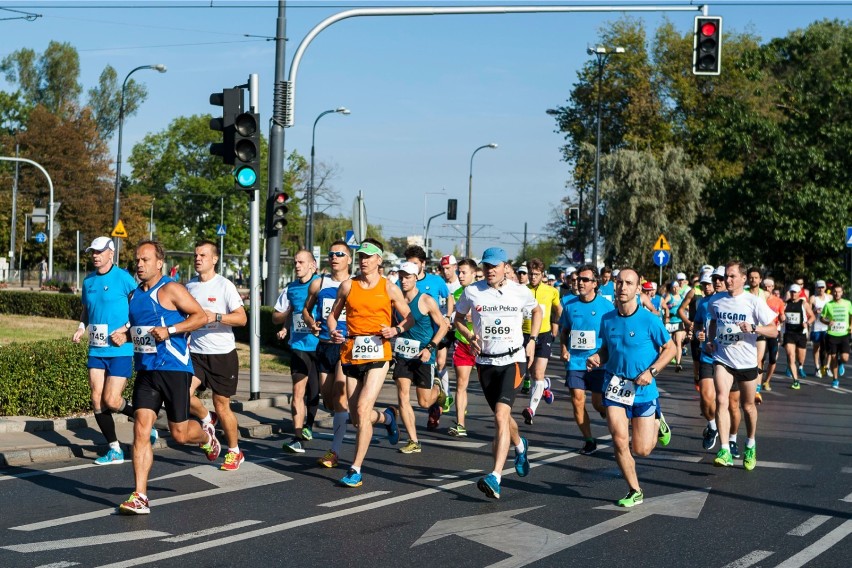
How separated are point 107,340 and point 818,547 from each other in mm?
5857

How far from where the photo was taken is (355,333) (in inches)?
375

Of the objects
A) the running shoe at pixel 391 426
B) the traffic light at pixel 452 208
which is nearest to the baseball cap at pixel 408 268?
the running shoe at pixel 391 426

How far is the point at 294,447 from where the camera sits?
11125 millimetres

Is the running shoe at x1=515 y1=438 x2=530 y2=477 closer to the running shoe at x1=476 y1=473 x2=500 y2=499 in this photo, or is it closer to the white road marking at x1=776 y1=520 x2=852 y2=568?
the running shoe at x1=476 y1=473 x2=500 y2=499

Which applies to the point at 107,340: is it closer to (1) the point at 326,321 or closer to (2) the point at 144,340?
(2) the point at 144,340

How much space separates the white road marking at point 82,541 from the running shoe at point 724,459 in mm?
5322

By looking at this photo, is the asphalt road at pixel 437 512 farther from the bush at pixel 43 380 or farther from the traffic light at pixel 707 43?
the traffic light at pixel 707 43

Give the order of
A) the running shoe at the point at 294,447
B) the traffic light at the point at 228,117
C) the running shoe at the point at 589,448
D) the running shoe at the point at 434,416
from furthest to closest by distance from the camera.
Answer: the traffic light at the point at 228,117 → the running shoe at the point at 434,416 → the running shoe at the point at 589,448 → the running shoe at the point at 294,447

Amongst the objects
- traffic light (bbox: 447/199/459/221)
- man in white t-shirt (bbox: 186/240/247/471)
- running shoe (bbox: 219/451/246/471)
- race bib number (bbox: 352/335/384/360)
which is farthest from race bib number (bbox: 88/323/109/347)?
traffic light (bbox: 447/199/459/221)

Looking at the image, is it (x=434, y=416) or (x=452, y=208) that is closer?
(x=434, y=416)

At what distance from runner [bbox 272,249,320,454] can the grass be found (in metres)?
6.14

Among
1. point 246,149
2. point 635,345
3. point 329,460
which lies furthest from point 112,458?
point 246,149

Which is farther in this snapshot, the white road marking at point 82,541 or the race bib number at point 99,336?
the race bib number at point 99,336

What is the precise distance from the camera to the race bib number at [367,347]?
372 inches
